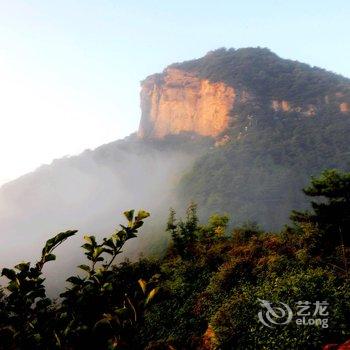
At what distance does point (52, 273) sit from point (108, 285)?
7020 cm

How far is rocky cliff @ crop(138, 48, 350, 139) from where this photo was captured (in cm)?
12050

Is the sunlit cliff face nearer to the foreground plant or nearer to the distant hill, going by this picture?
the distant hill

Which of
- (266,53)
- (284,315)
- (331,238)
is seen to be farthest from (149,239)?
(266,53)

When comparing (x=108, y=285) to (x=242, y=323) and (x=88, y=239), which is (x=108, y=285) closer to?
(x=88, y=239)

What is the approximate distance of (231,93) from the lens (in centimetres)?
12050

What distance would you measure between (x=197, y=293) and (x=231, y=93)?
10981cm

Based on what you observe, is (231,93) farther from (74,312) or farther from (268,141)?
(74,312)

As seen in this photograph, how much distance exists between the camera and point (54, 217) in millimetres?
122875

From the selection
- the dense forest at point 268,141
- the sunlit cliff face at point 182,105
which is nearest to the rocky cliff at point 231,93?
the sunlit cliff face at point 182,105

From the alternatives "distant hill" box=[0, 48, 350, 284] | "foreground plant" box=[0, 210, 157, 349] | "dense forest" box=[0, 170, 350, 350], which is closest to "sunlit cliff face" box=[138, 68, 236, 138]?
"distant hill" box=[0, 48, 350, 284]

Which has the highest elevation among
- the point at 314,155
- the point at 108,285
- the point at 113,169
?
the point at 108,285

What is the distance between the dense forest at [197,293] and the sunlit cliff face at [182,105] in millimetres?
101009

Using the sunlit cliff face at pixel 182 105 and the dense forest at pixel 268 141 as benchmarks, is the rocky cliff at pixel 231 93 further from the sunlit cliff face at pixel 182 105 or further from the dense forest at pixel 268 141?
the dense forest at pixel 268 141

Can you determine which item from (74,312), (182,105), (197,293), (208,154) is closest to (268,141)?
(208,154)
